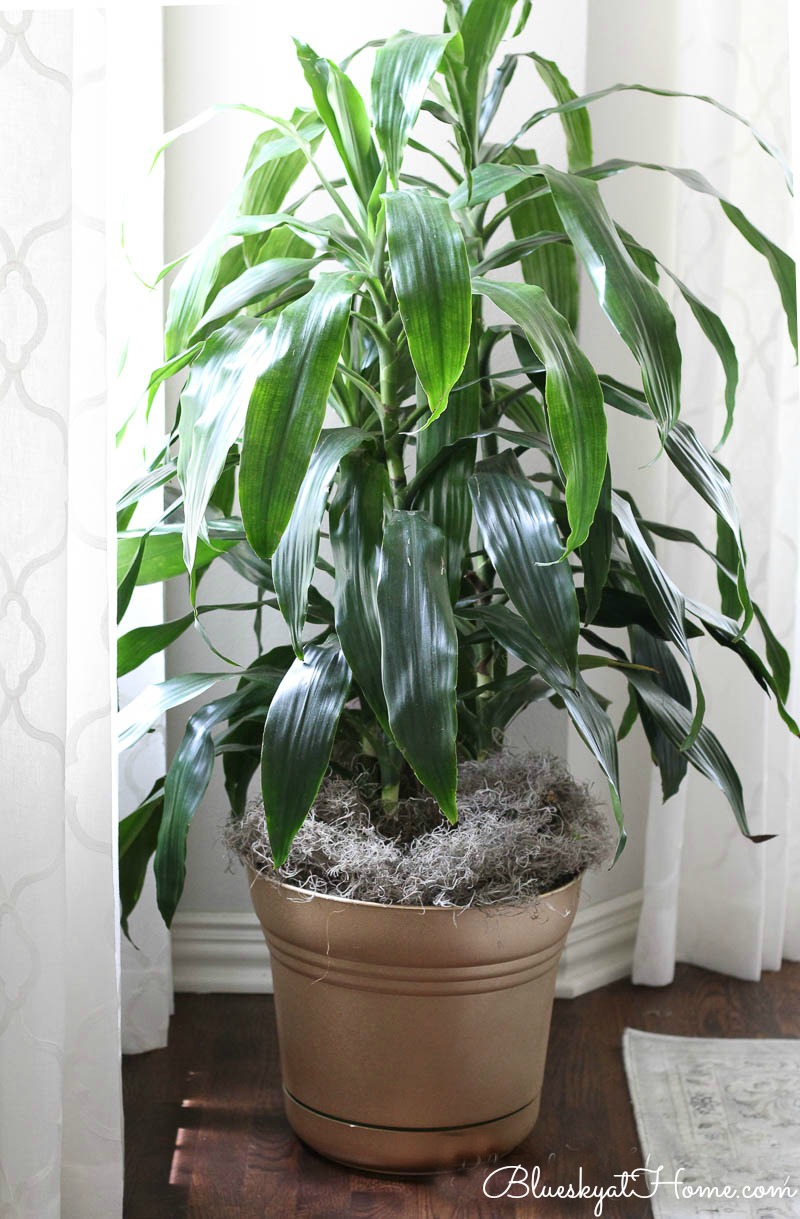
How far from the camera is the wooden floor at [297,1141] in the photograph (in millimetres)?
1272

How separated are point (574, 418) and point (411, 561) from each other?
202 millimetres

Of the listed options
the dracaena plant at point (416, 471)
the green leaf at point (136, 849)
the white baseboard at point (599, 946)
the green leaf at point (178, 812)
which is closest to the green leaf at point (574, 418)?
the dracaena plant at point (416, 471)

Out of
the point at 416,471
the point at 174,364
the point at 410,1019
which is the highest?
the point at 174,364

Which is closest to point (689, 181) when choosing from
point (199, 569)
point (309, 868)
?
point (199, 569)

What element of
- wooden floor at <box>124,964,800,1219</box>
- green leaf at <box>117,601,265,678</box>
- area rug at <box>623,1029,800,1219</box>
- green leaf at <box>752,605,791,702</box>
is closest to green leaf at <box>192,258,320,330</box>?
green leaf at <box>117,601,265,678</box>

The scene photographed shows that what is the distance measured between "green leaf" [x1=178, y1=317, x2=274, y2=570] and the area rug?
2.93 feet

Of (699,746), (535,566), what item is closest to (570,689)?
(535,566)

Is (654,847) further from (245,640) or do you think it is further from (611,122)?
(611,122)

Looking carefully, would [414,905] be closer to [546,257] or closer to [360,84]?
[546,257]

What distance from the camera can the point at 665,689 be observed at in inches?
53.8

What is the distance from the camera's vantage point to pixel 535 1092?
4.46 ft

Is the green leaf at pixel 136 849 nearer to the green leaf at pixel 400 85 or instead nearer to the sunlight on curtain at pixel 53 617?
the sunlight on curtain at pixel 53 617

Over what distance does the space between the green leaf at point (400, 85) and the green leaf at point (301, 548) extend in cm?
28

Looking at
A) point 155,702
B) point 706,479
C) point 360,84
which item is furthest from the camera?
point 360,84
